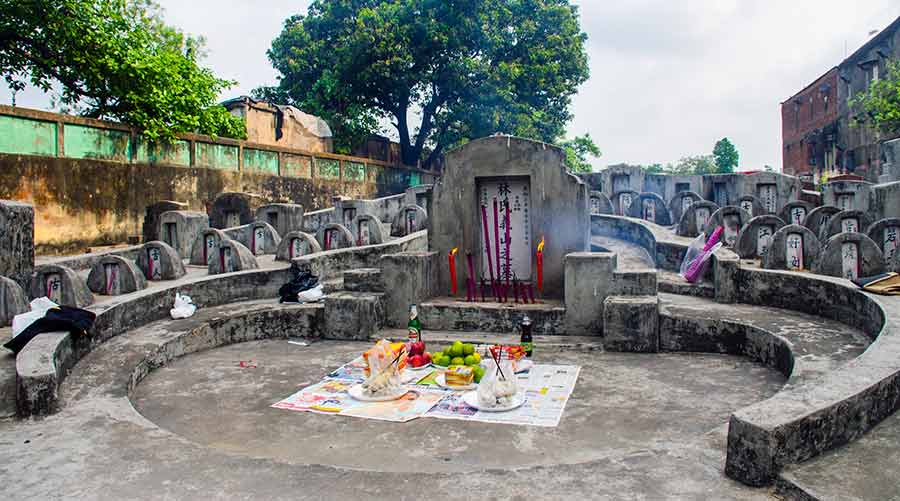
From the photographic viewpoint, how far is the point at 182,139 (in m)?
18.4

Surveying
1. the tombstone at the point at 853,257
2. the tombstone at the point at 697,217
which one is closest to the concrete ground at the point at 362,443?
the tombstone at the point at 853,257

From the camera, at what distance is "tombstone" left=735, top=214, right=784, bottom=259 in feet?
37.8

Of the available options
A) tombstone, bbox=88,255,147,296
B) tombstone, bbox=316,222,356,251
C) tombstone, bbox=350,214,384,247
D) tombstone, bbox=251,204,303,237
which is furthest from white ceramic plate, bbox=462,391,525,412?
tombstone, bbox=251,204,303,237

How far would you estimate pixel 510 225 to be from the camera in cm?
907

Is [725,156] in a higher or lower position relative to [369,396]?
higher

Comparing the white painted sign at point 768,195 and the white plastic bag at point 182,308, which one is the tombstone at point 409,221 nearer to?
the white plastic bag at point 182,308

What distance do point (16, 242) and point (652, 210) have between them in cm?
1631

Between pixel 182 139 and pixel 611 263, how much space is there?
1484 cm

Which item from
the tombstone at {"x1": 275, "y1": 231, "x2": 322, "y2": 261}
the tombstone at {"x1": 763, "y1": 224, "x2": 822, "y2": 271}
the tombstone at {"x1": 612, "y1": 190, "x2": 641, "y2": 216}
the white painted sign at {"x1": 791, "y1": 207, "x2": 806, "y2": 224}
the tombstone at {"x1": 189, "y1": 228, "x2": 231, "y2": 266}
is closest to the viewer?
the tombstone at {"x1": 763, "y1": 224, "x2": 822, "y2": 271}

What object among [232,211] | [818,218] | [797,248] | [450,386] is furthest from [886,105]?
[450,386]

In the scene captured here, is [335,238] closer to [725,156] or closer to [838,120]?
[838,120]

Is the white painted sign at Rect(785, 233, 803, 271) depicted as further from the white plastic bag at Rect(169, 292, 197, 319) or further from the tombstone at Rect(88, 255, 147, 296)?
the tombstone at Rect(88, 255, 147, 296)

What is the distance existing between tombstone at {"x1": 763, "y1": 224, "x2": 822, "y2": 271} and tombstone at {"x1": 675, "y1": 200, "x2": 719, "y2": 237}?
205 inches

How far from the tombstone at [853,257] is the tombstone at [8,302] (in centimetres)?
1038
